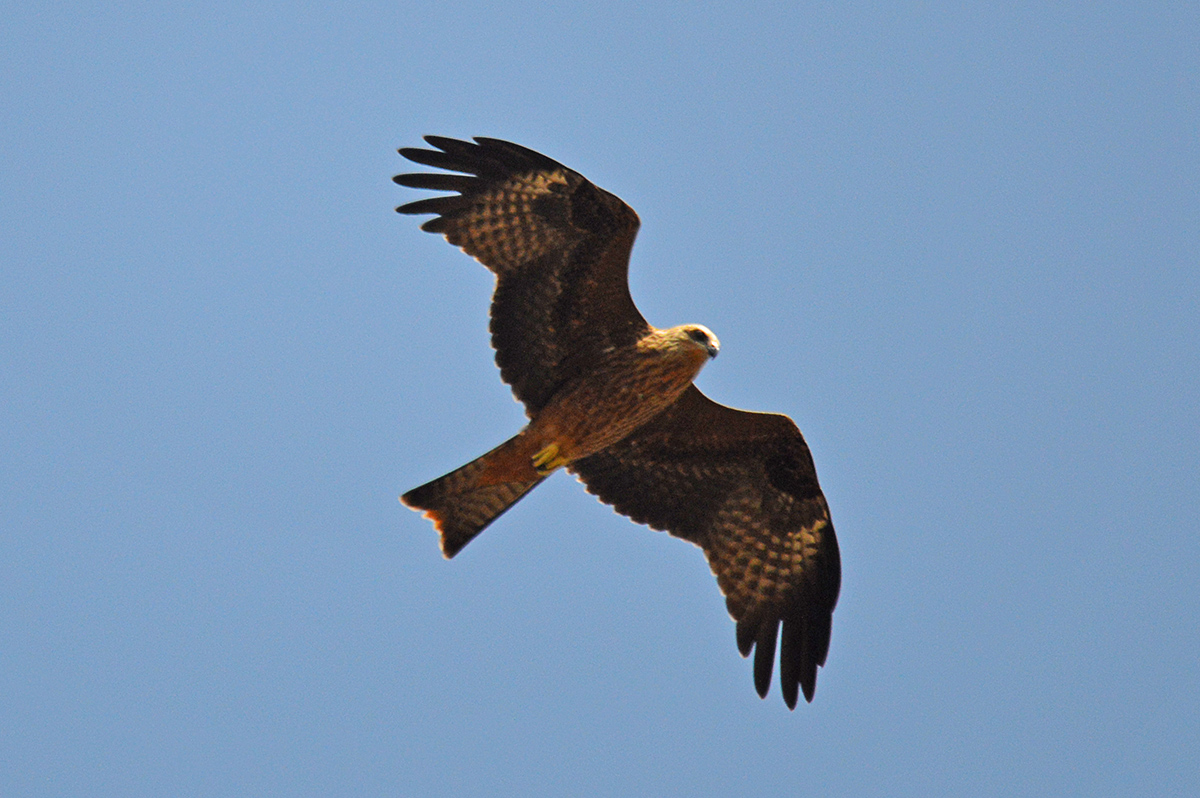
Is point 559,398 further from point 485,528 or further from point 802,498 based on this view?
point 802,498

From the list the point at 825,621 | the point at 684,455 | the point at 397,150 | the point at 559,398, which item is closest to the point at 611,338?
the point at 559,398

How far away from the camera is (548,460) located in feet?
30.4

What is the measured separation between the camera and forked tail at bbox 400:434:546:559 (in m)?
9.21

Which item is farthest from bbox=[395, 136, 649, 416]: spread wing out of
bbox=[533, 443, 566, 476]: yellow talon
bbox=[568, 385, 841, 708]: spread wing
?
bbox=[568, 385, 841, 708]: spread wing

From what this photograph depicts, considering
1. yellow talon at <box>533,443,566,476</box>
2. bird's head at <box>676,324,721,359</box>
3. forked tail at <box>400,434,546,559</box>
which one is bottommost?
forked tail at <box>400,434,546,559</box>

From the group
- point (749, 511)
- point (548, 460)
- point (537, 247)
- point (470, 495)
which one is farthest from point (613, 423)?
point (749, 511)

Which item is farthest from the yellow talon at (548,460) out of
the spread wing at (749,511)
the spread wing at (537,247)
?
the spread wing at (749,511)

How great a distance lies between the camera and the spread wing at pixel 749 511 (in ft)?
31.8

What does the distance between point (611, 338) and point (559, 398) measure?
563 millimetres

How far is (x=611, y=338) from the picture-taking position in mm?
9219

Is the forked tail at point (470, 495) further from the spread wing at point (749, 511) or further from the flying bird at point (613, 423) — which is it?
Result: the spread wing at point (749, 511)

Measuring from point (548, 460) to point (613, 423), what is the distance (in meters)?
0.54

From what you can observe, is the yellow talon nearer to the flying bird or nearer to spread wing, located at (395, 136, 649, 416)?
the flying bird

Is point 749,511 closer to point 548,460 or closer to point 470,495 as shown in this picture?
point 548,460
